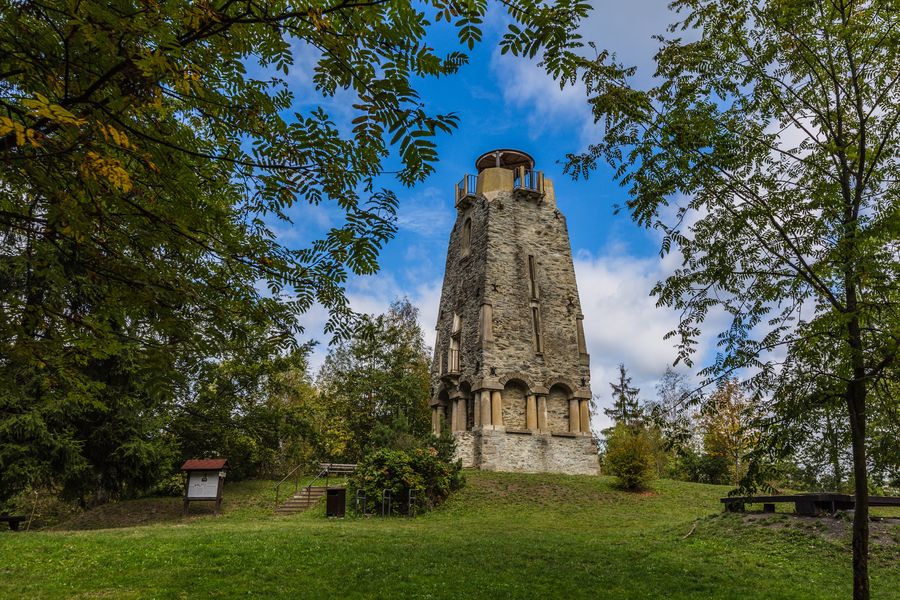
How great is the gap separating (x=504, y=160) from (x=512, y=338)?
459 inches

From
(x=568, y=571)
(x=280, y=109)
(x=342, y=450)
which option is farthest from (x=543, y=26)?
(x=342, y=450)

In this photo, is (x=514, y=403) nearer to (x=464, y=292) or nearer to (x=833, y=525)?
(x=464, y=292)

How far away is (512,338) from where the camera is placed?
25547mm

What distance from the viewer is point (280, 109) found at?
4531 millimetres

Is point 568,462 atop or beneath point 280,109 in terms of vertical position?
beneath

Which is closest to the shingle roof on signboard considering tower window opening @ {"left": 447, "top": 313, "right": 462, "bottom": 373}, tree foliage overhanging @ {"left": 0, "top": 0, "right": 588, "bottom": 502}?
tower window opening @ {"left": 447, "top": 313, "right": 462, "bottom": 373}

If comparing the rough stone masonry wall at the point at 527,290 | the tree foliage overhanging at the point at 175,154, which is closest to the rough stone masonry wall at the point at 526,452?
the rough stone masonry wall at the point at 527,290

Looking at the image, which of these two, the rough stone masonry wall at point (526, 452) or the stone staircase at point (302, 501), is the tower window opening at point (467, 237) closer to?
the rough stone masonry wall at point (526, 452)

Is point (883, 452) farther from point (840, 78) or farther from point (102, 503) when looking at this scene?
point (102, 503)

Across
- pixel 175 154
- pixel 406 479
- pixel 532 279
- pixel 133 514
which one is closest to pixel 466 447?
pixel 406 479

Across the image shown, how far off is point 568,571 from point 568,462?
52.7ft

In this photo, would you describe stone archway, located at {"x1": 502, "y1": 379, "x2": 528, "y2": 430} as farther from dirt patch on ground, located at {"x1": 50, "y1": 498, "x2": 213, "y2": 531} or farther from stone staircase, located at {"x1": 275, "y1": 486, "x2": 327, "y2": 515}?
dirt patch on ground, located at {"x1": 50, "y1": 498, "x2": 213, "y2": 531}

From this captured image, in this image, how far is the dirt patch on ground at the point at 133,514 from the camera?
17.1 metres

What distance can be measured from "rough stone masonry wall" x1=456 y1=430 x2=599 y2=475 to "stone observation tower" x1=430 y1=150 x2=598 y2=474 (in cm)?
4
